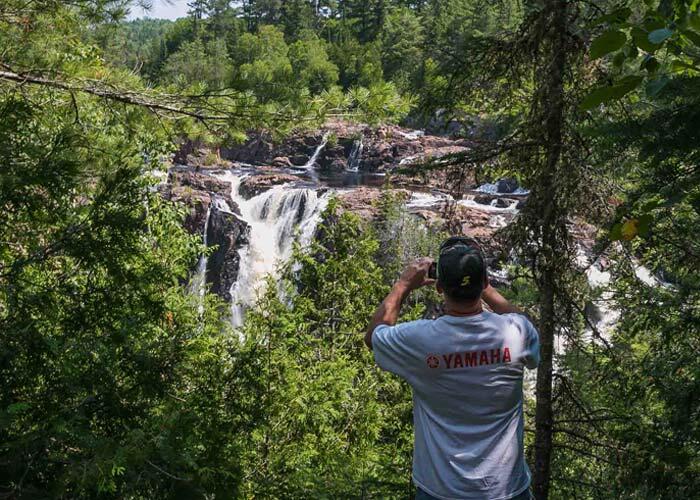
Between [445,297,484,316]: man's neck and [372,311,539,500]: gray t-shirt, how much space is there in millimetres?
21

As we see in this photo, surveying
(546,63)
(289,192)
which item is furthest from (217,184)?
(546,63)

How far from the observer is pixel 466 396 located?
1974 mm

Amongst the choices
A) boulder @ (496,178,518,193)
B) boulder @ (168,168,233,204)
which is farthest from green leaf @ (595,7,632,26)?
boulder @ (496,178,518,193)

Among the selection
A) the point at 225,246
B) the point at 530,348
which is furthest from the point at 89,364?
the point at 225,246

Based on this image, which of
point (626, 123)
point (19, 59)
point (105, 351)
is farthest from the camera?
point (19, 59)

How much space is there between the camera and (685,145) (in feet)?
7.86

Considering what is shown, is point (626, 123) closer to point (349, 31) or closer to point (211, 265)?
point (211, 265)

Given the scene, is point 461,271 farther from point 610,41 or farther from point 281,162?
point 281,162

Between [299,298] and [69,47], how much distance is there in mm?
2996

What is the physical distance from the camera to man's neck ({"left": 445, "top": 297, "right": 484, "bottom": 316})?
2021 millimetres

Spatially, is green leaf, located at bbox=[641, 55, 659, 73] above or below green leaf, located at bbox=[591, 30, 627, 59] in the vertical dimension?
below

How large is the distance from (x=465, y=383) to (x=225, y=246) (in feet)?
76.4

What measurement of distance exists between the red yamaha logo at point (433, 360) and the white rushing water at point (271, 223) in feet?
66.3

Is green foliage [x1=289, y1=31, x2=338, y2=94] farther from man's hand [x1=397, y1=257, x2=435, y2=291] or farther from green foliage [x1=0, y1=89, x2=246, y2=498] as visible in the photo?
man's hand [x1=397, y1=257, x2=435, y2=291]
